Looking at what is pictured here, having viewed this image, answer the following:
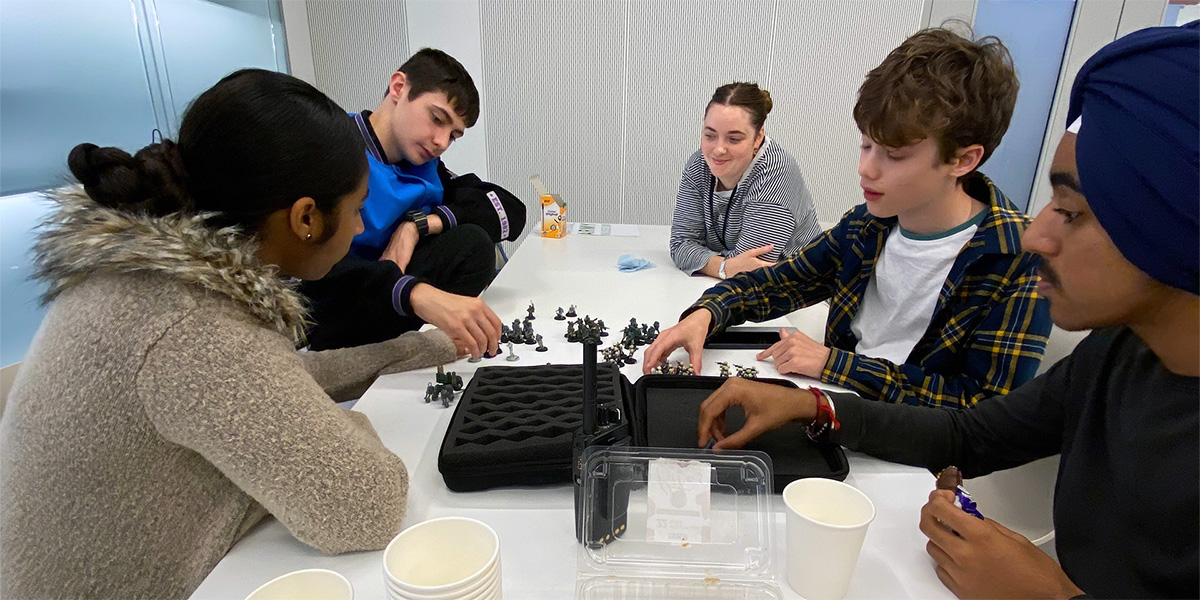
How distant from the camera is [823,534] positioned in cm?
71

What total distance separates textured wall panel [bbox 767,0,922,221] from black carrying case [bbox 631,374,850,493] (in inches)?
120

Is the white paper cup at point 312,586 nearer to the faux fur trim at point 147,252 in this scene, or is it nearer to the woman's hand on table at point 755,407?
the faux fur trim at point 147,252

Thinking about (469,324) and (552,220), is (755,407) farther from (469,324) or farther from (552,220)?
(552,220)

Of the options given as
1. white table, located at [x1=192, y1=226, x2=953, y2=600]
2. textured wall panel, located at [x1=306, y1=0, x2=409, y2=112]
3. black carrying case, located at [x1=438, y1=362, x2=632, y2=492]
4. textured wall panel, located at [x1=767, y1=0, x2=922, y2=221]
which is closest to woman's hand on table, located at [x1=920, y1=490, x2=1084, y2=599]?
white table, located at [x1=192, y1=226, x2=953, y2=600]

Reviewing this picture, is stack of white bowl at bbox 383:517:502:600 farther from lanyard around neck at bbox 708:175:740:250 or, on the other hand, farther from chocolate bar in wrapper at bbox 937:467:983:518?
lanyard around neck at bbox 708:175:740:250

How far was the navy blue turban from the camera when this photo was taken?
0.62 metres

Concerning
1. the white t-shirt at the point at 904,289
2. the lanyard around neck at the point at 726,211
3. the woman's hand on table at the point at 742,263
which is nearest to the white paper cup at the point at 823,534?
the white t-shirt at the point at 904,289

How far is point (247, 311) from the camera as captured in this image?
0.86 m

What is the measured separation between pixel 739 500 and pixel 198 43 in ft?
12.1

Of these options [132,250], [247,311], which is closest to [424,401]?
[247,311]

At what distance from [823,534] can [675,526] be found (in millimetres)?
175

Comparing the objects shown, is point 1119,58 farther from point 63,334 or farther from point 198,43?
point 198,43

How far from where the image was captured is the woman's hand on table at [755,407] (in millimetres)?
1008

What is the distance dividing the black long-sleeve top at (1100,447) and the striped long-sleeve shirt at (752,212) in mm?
1355
